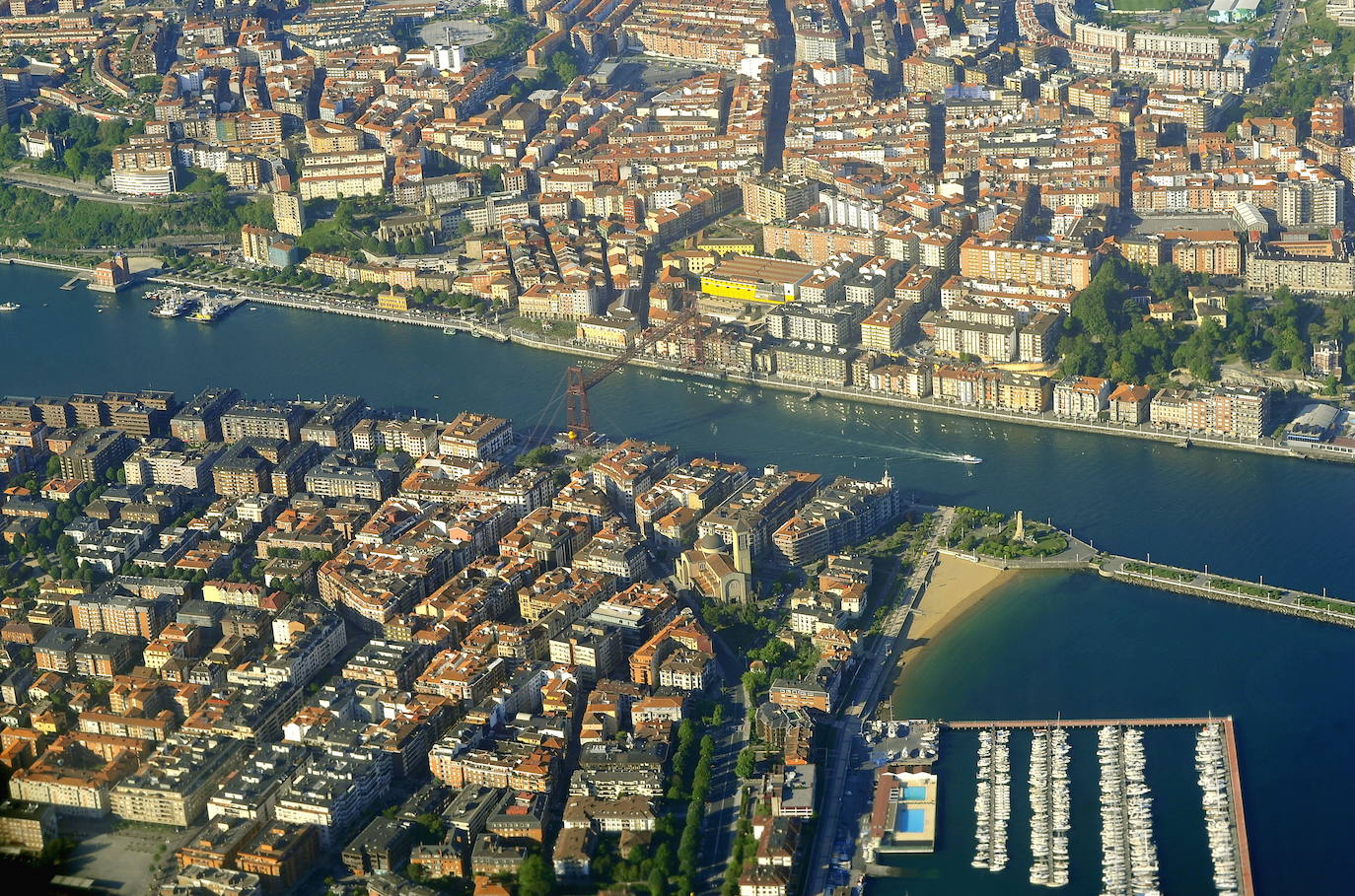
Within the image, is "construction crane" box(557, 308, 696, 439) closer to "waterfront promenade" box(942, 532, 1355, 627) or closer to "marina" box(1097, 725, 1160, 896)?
"waterfront promenade" box(942, 532, 1355, 627)

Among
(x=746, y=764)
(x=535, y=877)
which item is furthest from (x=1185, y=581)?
(x=535, y=877)

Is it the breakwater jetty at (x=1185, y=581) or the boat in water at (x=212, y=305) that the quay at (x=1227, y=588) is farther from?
the boat in water at (x=212, y=305)

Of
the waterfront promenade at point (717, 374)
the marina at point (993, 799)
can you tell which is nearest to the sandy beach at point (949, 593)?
the marina at point (993, 799)

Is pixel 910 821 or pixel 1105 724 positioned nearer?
pixel 910 821

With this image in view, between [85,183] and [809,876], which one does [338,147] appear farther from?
[809,876]

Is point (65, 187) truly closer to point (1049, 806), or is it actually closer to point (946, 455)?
point (946, 455)

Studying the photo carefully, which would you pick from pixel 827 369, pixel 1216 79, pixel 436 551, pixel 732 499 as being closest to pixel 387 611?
pixel 436 551

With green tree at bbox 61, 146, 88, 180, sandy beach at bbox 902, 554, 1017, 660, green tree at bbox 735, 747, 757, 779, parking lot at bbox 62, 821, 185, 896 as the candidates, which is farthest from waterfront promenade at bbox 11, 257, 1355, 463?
parking lot at bbox 62, 821, 185, 896
